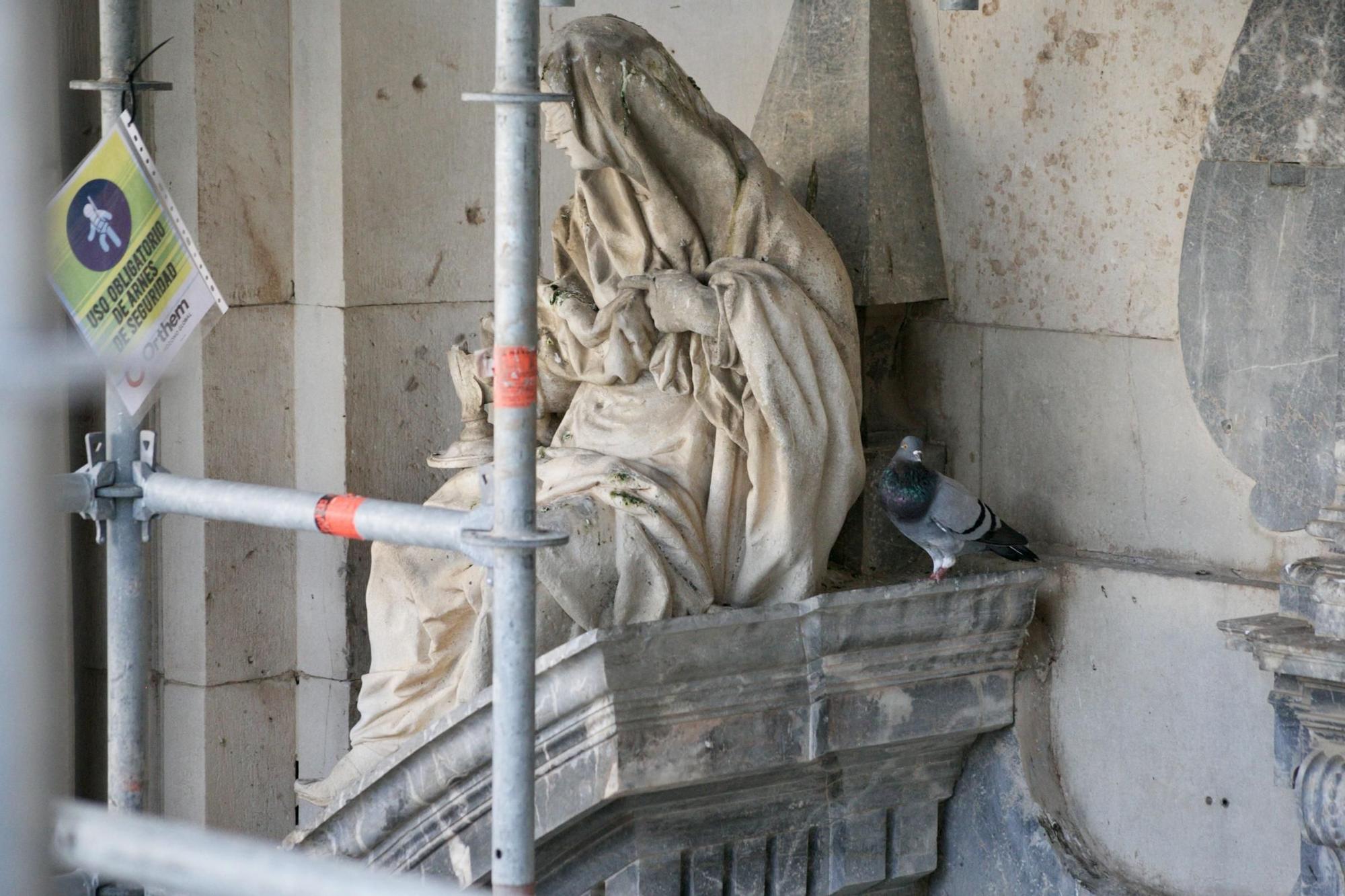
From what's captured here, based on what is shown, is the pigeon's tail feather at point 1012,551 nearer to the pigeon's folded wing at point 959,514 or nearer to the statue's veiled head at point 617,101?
the pigeon's folded wing at point 959,514

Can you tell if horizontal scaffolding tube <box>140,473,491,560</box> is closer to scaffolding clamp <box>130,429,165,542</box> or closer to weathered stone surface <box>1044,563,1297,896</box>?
scaffolding clamp <box>130,429,165,542</box>

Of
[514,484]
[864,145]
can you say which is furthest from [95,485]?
[864,145]

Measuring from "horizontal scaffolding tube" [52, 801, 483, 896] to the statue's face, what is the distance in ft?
8.38

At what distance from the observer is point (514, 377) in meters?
2.81

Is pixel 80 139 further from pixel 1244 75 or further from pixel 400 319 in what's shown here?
pixel 1244 75

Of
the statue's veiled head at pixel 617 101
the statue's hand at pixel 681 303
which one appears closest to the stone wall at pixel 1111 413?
the statue's veiled head at pixel 617 101

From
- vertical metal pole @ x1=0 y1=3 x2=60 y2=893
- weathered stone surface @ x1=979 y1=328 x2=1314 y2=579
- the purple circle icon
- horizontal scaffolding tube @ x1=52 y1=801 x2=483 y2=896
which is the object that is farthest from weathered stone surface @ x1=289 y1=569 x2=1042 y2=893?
vertical metal pole @ x1=0 y1=3 x2=60 y2=893

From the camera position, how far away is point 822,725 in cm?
424

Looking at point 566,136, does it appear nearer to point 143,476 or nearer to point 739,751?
point 739,751

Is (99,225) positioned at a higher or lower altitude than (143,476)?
higher

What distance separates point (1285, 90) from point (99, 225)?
233 cm

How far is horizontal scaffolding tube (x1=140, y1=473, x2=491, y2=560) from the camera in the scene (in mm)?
2834

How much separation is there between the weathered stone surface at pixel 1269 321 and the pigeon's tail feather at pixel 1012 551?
464mm

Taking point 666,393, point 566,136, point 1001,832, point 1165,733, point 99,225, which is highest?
point 566,136
